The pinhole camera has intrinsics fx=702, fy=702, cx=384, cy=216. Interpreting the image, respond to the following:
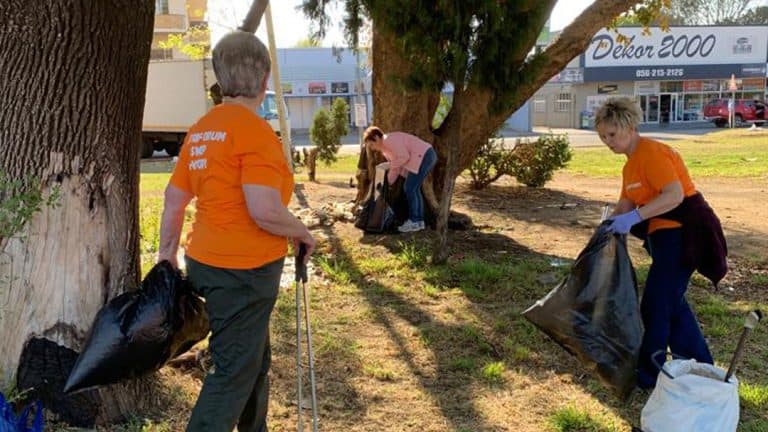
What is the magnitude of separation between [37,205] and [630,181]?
2865 mm

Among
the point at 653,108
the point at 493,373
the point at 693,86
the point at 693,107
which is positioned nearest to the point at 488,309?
the point at 493,373

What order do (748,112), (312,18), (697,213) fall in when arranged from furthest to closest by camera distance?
1. (748,112)
2. (312,18)
3. (697,213)

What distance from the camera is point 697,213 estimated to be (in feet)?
11.6

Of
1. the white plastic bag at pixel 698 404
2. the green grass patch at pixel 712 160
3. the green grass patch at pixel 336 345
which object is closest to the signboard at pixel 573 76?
the green grass patch at pixel 712 160

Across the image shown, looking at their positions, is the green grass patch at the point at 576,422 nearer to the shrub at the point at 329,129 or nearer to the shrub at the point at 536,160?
the shrub at the point at 536,160

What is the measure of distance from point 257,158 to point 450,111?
474 cm

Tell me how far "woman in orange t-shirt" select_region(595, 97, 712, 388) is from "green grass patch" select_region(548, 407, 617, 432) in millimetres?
452

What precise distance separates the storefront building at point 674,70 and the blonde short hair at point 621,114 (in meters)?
41.3

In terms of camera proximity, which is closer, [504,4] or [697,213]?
[697,213]

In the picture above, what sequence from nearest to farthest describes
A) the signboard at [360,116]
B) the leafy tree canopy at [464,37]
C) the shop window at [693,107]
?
the leafy tree canopy at [464,37], the signboard at [360,116], the shop window at [693,107]

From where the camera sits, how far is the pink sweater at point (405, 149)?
25.9 feet

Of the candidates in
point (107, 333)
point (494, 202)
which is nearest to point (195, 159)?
point (107, 333)

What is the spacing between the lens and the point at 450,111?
7.07 meters

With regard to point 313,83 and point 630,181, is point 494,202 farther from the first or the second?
point 313,83
